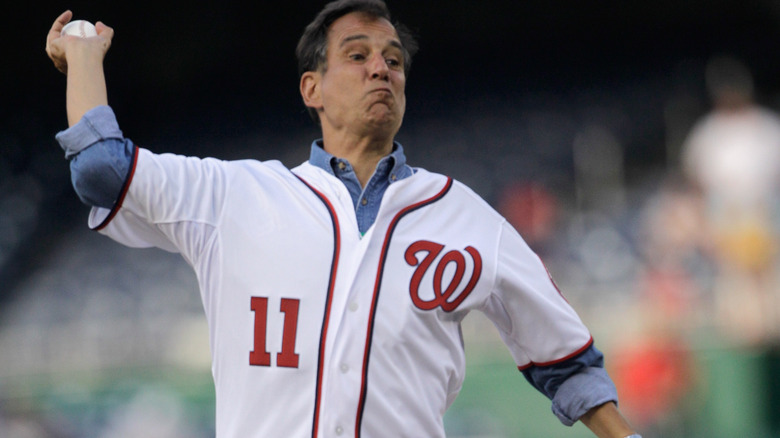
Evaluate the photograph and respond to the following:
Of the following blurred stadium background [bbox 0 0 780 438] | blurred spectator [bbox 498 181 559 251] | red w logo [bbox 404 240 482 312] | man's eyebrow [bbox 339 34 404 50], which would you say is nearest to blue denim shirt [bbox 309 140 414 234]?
red w logo [bbox 404 240 482 312]

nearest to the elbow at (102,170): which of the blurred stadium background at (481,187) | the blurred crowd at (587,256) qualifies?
the blurred stadium background at (481,187)

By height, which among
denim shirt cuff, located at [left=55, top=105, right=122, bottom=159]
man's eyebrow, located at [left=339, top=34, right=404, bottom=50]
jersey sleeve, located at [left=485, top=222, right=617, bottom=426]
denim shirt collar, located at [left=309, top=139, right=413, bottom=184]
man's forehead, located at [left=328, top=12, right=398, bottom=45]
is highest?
man's forehead, located at [left=328, top=12, right=398, bottom=45]

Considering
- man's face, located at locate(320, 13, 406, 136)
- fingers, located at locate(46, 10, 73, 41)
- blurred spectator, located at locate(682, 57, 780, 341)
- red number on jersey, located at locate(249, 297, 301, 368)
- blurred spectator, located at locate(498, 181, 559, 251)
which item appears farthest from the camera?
blurred spectator, located at locate(498, 181, 559, 251)

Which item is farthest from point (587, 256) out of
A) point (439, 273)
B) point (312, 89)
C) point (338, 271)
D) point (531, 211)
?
point (338, 271)

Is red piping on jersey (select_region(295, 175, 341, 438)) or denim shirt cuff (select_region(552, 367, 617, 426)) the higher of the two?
red piping on jersey (select_region(295, 175, 341, 438))

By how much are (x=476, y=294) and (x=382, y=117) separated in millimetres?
467

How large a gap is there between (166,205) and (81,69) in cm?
31

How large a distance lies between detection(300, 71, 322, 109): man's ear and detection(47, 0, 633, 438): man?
173 millimetres

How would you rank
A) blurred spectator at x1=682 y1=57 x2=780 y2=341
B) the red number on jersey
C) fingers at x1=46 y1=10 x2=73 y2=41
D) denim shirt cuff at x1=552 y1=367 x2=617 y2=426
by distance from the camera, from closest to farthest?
the red number on jersey < fingers at x1=46 y1=10 x2=73 y2=41 < denim shirt cuff at x1=552 y1=367 x2=617 y2=426 < blurred spectator at x1=682 y1=57 x2=780 y2=341

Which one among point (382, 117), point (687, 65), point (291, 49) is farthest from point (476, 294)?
point (291, 49)

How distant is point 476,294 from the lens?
2.15 m

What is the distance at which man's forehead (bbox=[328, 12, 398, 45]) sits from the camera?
242cm

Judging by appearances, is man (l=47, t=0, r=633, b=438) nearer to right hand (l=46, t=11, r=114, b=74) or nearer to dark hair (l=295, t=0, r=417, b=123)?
right hand (l=46, t=11, r=114, b=74)

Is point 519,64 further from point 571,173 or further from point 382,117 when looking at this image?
point 382,117
